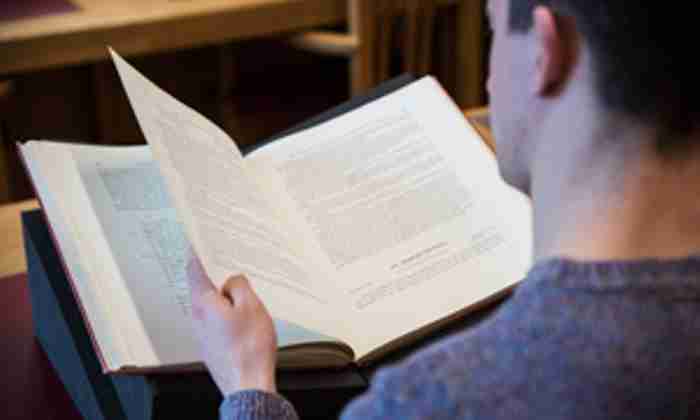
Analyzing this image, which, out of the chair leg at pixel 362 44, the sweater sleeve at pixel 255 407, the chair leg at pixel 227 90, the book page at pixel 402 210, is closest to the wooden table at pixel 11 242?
the book page at pixel 402 210

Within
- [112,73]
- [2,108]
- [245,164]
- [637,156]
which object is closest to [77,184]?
[245,164]

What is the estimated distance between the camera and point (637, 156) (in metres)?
0.59

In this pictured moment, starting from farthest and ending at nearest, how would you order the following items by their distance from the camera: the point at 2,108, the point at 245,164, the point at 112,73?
the point at 112,73 → the point at 2,108 → the point at 245,164

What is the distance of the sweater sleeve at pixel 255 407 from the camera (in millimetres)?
742

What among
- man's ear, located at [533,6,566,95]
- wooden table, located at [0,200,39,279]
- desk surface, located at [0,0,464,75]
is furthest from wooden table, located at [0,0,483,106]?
man's ear, located at [533,6,566,95]

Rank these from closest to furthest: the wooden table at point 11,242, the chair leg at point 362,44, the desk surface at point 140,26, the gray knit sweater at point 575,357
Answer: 1. the gray knit sweater at point 575,357
2. the wooden table at point 11,242
3. the desk surface at point 140,26
4. the chair leg at point 362,44

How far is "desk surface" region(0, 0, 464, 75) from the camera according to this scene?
1.94 m

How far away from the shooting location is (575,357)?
564 millimetres

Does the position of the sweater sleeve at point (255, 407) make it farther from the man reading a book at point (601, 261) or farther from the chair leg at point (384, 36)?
the chair leg at point (384, 36)

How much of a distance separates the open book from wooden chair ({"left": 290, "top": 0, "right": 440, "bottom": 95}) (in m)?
1.01

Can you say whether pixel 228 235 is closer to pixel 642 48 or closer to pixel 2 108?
pixel 642 48

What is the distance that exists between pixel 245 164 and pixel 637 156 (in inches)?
19.7

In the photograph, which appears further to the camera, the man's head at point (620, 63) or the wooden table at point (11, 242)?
the wooden table at point (11, 242)

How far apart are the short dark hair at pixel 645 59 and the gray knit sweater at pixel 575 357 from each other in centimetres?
8
